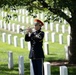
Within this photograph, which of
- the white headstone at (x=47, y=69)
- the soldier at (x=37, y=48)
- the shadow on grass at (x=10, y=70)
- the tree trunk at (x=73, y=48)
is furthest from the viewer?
the tree trunk at (x=73, y=48)

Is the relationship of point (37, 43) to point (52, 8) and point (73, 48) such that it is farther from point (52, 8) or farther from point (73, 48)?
point (73, 48)

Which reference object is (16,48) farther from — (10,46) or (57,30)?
(57,30)

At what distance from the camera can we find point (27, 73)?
43.3 feet

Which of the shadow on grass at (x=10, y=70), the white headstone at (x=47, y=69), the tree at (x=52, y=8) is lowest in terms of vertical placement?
the shadow on grass at (x=10, y=70)

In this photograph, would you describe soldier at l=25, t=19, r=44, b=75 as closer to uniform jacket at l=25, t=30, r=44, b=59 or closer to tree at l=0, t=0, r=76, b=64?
uniform jacket at l=25, t=30, r=44, b=59

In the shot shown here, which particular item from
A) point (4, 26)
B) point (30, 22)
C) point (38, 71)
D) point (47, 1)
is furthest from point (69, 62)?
point (30, 22)

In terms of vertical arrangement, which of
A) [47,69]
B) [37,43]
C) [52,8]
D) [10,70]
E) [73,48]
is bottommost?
[10,70]

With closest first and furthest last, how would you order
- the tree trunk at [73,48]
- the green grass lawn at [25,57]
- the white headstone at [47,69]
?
the white headstone at [47,69]
the green grass lawn at [25,57]
the tree trunk at [73,48]

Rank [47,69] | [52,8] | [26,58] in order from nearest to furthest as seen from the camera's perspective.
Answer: [47,69] < [52,8] < [26,58]

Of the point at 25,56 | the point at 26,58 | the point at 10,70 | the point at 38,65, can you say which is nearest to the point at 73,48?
the point at 26,58

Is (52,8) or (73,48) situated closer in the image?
(52,8)

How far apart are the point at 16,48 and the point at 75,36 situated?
19.9 feet

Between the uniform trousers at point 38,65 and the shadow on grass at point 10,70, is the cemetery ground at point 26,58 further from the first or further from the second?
the uniform trousers at point 38,65

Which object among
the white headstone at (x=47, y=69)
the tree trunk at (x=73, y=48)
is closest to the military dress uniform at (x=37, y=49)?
the white headstone at (x=47, y=69)
